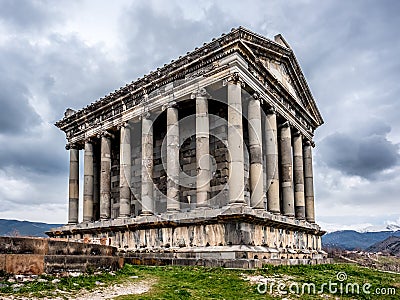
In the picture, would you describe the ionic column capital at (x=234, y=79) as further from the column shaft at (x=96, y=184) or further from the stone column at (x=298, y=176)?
the column shaft at (x=96, y=184)

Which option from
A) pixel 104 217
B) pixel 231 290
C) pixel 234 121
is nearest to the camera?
pixel 231 290

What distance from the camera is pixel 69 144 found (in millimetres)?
28922

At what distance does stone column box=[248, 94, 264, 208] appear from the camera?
1867 cm

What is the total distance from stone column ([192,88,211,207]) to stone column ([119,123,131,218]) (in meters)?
6.15

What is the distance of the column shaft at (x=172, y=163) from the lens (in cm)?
1923

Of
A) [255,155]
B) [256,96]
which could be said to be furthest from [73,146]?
[255,155]

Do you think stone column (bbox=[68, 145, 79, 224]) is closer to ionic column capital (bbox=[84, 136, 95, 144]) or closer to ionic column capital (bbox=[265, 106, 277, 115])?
ionic column capital (bbox=[84, 136, 95, 144])

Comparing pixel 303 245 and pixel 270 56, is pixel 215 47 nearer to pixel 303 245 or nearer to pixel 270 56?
pixel 270 56

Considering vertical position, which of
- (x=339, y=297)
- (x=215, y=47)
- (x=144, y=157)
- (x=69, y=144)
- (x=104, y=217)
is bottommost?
(x=339, y=297)

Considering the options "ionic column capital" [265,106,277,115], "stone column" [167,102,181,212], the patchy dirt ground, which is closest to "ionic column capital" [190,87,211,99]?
"stone column" [167,102,181,212]

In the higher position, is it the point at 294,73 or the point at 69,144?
the point at 294,73

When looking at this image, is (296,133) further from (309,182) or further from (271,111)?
(271,111)

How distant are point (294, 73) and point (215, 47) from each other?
8024 mm

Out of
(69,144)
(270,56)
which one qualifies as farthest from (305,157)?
(69,144)
